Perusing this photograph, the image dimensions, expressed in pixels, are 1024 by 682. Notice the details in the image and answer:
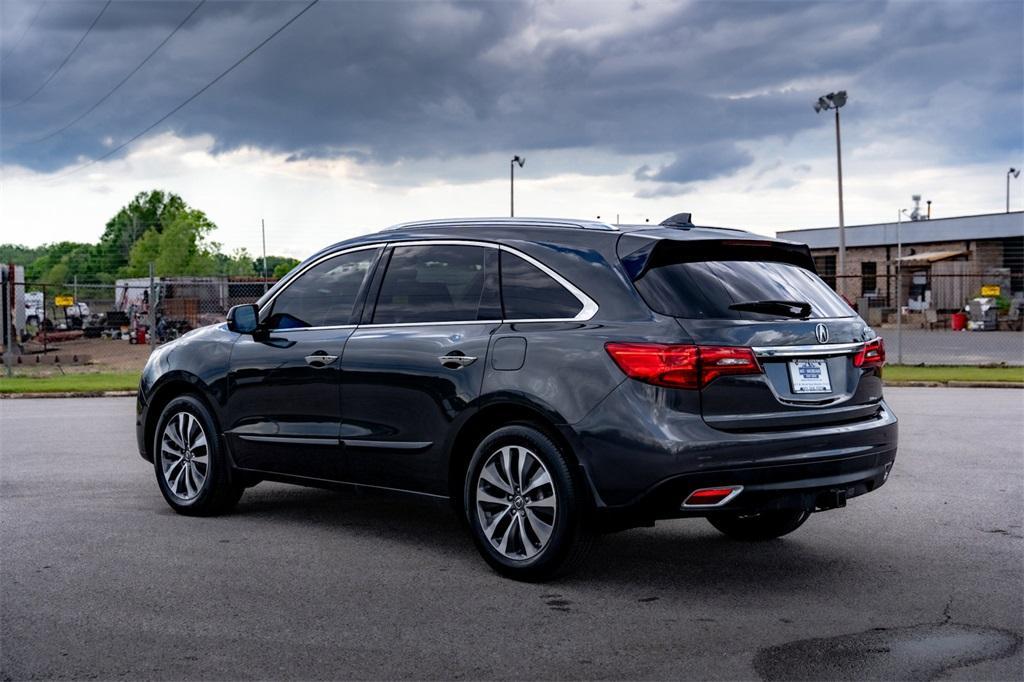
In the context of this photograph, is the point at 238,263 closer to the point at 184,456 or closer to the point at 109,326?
the point at 109,326

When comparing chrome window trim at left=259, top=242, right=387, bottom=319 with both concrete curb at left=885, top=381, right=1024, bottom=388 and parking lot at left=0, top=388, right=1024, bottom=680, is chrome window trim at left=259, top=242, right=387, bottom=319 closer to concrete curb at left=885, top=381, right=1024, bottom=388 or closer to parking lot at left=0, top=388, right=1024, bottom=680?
parking lot at left=0, top=388, right=1024, bottom=680

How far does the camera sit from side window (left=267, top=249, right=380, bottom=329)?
7094 millimetres

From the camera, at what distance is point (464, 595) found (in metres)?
5.74

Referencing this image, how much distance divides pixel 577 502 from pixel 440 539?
161cm

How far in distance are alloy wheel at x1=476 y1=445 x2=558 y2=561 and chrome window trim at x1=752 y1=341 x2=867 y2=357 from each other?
1197 mm

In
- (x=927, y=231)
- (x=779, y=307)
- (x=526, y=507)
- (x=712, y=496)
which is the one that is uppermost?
(x=927, y=231)

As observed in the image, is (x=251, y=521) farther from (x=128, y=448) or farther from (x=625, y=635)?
(x=128, y=448)

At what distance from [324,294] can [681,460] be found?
9.13ft

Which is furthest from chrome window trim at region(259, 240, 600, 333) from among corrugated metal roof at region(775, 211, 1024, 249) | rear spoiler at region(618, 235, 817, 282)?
corrugated metal roof at region(775, 211, 1024, 249)

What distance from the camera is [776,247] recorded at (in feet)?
20.9

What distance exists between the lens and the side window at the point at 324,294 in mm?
7094

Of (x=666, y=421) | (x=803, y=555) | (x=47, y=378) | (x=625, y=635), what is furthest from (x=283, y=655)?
(x=47, y=378)

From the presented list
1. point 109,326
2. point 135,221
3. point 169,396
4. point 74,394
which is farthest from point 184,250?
point 169,396

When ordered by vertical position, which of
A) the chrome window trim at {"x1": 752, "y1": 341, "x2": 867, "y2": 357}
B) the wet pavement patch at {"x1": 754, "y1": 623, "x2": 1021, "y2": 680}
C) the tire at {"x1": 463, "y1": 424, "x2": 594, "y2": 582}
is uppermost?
the chrome window trim at {"x1": 752, "y1": 341, "x2": 867, "y2": 357}
